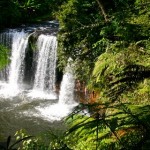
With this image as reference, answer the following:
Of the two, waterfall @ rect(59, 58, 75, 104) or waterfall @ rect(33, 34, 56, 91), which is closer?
waterfall @ rect(59, 58, 75, 104)

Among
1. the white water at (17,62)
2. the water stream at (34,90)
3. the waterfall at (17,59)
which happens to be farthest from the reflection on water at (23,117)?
the waterfall at (17,59)

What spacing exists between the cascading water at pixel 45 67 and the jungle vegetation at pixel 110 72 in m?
2.43

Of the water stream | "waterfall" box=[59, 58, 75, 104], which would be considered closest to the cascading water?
the water stream

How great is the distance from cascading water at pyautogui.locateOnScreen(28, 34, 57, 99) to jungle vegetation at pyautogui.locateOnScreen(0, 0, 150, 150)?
2.43 metres

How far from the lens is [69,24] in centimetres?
1124

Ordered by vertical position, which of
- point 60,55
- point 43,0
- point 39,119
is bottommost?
point 39,119

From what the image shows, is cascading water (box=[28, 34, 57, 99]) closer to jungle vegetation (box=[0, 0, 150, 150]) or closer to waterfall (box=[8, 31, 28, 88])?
waterfall (box=[8, 31, 28, 88])

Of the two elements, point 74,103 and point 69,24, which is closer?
point 69,24

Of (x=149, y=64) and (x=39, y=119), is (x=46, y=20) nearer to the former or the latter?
(x=39, y=119)

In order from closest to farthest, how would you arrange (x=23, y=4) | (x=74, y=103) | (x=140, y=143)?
(x=140, y=143), (x=74, y=103), (x=23, y=4)

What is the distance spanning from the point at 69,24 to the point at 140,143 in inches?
393

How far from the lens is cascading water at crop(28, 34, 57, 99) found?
14938 mm

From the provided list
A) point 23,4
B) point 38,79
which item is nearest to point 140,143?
point 38,79

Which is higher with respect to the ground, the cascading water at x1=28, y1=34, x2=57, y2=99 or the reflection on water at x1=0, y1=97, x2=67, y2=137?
the cascading water at x1=28, y1=34, x2=57, y2=99
